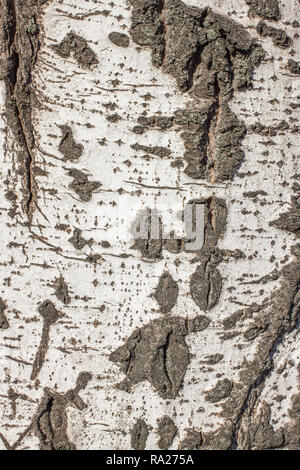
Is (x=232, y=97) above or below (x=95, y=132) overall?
above

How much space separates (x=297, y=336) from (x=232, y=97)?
0.86m

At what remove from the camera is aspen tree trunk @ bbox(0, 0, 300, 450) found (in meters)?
1.29

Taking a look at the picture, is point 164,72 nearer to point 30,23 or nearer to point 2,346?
point 30,23

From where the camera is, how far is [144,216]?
1336 mm

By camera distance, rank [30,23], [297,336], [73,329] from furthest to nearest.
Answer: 1. [297,336]
2. [73,329]
3. [30,23]

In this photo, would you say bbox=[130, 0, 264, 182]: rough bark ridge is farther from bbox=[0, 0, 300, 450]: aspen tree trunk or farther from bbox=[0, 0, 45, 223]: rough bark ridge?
bbox=[0, 0, 45, 223]: rough bark ridge

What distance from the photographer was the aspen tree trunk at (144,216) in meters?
1.29

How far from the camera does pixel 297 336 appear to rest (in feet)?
4.97

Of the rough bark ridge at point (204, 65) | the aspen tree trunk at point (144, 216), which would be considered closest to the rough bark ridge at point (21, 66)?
the aspen tree trunk at point (144, 216)

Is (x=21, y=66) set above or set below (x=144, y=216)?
above

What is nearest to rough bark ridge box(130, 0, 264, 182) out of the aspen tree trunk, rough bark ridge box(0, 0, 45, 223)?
the aspen tree trunk

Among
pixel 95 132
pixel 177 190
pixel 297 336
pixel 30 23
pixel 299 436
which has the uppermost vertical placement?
pixel 30 23

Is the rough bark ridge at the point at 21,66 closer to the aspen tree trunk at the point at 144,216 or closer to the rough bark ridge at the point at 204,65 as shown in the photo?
the aspen tree trunk at the point at 144,216

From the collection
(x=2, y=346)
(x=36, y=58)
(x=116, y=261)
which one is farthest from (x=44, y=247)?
(x=36, y=58)
